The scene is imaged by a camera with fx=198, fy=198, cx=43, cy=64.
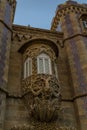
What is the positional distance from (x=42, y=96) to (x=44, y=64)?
7.91 feet

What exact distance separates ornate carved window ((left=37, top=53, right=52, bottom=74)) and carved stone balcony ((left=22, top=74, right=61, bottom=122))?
538 mm

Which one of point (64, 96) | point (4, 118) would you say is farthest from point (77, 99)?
point (4, 118)

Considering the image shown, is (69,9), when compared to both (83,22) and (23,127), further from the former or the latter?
(23,127)

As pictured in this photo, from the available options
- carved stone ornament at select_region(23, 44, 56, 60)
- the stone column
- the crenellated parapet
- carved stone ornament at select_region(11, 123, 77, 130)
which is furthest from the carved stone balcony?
the crenellated parapet

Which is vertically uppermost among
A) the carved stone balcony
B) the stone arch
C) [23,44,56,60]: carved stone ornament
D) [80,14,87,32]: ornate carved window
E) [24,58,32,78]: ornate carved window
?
[80,14,87,32]: ornate carved window

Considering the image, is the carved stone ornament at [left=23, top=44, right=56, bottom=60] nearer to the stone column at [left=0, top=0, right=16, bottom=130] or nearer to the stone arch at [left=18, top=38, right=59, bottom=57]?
the stone arch at [left=18, top=38, right=59, bottom=57]

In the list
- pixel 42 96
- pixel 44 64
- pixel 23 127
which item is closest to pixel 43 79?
pixel 42 96

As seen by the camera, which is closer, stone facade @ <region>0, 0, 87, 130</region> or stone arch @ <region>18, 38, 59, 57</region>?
stone facade @ <region>0, 0, 87, 130</region>

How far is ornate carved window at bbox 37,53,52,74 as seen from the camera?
11.7m

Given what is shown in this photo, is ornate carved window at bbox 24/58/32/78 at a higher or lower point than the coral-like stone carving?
higher

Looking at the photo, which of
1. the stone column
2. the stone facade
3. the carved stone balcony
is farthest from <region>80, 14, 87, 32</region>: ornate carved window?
the carved stone balcony

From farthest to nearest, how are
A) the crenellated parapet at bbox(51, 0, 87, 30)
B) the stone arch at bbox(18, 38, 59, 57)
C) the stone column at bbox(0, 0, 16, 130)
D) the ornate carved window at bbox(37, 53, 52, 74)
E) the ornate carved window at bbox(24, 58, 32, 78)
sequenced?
the crenellated parapet at bbox(51, 0, 87, 30) → the stone arch at bbox(18, 38, 59, 57) → the ornate carved window at bbox(24, 58, 32, 78) → the ornate carved window at bbox(37, 53, 52, 74) → the stone column at bbox(0, 0, 16, 130)

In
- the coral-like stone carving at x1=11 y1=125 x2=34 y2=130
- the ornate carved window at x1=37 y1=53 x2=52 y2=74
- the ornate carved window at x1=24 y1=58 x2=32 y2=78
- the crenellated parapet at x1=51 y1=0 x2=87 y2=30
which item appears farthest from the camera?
the crenellated parapet at x1=51 y1=0 x2=87 y2=30

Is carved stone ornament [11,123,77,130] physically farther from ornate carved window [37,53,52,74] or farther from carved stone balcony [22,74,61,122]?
ornate carved window [37,53,52,74]
